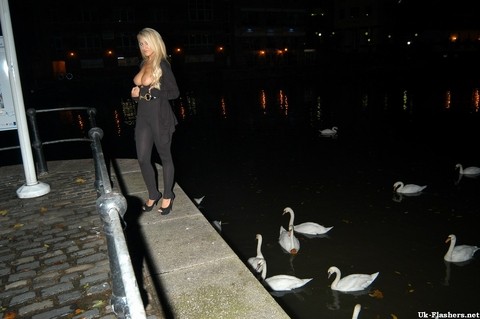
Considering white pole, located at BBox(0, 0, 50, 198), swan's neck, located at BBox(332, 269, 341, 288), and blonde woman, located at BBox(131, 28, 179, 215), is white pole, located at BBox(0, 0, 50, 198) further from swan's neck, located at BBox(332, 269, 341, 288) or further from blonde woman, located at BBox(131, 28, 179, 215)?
swan's neck, located at BBox(332, 269, 341, 288)

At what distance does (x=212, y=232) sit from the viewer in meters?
4.50

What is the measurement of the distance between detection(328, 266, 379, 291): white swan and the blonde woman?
315cm

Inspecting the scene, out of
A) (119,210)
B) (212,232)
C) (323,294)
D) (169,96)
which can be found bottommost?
(323,294)

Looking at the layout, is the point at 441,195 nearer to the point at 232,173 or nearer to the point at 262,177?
the point at 262,177

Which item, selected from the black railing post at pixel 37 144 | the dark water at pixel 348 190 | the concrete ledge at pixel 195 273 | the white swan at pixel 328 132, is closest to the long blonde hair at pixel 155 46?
the concrete ledge at pixel 195 273

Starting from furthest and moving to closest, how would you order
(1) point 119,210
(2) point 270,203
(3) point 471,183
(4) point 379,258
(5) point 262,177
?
(5) point 262,177 → (3) point 471,183 → (2) point 270,203 → (4) point 379,258 → (1) point 119,210

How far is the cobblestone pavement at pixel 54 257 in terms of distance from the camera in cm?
348

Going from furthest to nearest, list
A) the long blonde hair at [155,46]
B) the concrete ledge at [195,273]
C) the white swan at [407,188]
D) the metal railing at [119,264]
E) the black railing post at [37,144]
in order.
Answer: the white swan at [407,188] < the black railing post at [37,144] < the long blonde hair at [155,46] < the concrete ledge at [195,273] < the metal railing at [119,264]

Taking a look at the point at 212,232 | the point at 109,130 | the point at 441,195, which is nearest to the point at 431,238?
the point at 441,195

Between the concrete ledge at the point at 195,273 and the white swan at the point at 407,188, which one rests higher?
the concrete ledge at the point at 195,273

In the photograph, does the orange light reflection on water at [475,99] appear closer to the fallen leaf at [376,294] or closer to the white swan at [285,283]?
the fallen leaf at [376,294]

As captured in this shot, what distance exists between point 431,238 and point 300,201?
3.23 metres

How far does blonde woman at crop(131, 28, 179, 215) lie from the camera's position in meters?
4.35

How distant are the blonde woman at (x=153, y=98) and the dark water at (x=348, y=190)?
10.3 feet
